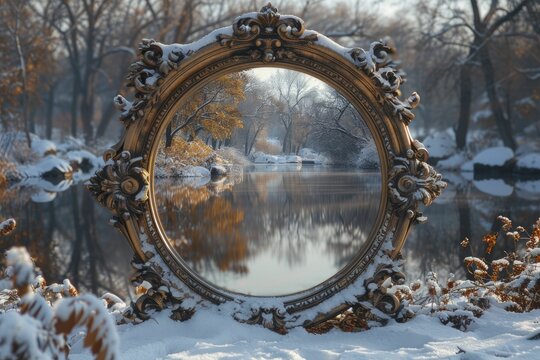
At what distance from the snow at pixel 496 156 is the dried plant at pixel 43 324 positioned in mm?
21713

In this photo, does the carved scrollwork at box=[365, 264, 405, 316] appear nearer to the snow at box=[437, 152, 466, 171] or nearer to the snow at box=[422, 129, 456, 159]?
the snow at box=[437, 152, 466, 171]

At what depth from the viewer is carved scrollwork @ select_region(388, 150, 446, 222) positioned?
345 centimetres

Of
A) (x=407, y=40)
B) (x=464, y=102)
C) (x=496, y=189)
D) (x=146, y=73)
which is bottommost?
(x=146, y=73)

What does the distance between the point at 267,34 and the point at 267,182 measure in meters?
0.85

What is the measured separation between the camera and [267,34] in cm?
341

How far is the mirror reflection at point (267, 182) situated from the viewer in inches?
139

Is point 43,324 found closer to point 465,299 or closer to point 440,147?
point 465,299

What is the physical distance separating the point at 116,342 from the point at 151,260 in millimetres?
1755

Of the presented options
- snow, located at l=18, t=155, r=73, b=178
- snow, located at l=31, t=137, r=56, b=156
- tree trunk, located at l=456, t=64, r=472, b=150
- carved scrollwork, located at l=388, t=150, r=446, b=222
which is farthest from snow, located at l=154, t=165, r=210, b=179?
tree trunk, located at l=456, t=64, r=472, b=150

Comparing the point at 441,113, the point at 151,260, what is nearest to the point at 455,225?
the point at 151,260

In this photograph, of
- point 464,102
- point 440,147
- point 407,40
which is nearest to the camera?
point 464,102

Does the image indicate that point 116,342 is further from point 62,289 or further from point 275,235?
point 62,289

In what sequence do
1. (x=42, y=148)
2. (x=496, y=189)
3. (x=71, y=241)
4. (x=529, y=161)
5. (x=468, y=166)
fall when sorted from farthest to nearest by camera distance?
(x=468, y=166) < (x=42, y=148) < (x=529, y=161) < (x=496, y=189) < (x=71, y=241)

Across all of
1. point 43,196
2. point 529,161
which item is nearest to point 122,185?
point 43,196
